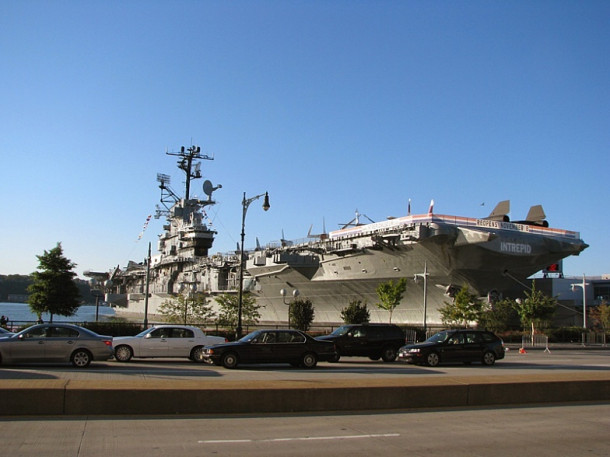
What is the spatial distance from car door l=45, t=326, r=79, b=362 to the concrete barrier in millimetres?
6941

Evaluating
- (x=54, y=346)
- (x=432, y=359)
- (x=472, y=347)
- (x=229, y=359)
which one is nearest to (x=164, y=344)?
(x=229, y=359)

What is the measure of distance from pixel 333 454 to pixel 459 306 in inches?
1287

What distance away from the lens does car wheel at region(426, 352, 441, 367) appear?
18797 millimetres

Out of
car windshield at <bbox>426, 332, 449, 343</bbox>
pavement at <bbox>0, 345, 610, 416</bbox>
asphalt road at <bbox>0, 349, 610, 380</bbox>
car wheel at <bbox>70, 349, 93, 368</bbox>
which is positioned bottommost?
asphalt road at <bbox>0, 349, 610, 380</bbox>

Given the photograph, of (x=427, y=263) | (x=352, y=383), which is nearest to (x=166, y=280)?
(x=427, y=263)

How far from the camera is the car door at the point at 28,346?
1562cm

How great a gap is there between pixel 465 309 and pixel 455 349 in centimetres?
1943

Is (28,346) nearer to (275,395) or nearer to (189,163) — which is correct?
(275,395)

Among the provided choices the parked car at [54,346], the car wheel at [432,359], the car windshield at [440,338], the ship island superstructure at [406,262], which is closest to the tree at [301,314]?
the ship island superstructure at [406,262]

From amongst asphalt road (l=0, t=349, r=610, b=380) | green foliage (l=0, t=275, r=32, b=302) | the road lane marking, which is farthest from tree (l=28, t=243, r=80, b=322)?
green foliage (l=0, t=275, r=32, b=302)

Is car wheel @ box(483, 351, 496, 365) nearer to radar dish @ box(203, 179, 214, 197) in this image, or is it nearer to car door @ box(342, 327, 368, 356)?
car door @ box(342, 327, 368, 356)

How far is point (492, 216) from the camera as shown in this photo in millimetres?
46844

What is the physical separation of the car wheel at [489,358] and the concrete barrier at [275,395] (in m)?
8.76

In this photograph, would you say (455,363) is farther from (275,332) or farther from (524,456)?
(524,456)
